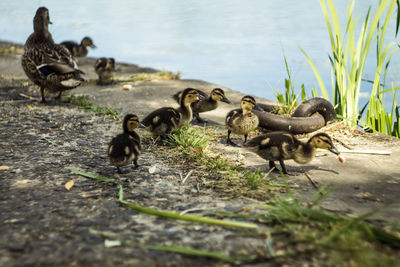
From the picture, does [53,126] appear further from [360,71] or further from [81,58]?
[81,58]

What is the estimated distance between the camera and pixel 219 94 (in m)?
5.54

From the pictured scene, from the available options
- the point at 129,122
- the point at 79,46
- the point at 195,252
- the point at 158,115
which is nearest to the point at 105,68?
the point at 158,115

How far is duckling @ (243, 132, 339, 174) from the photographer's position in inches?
138

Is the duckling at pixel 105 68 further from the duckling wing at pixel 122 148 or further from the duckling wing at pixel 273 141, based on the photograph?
the duckling wing at pixel 273 141

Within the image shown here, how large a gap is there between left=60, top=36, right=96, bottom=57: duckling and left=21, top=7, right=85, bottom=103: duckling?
563cm

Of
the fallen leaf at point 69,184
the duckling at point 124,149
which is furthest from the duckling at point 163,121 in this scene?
the fallen leaf at point 69,184

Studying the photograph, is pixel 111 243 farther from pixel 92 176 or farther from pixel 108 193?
pixel 92 176

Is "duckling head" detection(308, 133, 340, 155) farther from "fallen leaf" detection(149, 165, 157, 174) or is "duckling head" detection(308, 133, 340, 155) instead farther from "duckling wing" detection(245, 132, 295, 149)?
"fallen leaf" detection(149, 165, 157, 174)

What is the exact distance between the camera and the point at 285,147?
138 inches

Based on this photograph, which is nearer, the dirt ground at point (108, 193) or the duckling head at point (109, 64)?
the dirt ground at point (108, 193)

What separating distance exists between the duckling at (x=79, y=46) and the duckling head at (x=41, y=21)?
5.39 metres

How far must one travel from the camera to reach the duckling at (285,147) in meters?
3.52

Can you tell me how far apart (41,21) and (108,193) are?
4781mm

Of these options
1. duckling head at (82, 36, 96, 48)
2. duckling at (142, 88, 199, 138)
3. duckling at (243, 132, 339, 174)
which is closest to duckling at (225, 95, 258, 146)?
duckling at (142, 88, 199, 138)
